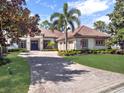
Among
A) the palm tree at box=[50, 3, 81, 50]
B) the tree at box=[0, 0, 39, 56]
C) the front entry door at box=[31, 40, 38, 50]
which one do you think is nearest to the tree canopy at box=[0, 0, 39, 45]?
the tree at box=[0, 0, 39, 56]

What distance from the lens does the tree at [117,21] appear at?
39.4m

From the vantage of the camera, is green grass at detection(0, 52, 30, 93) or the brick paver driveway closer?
green grass at detection(0, 52, 30, 93)

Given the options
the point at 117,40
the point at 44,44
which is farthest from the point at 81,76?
the point at 44,44

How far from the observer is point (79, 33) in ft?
149

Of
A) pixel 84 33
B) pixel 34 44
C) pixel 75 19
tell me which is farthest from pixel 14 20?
pixel 34 44

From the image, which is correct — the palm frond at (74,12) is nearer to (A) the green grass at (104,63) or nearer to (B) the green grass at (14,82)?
(A) the green grass at (104,63)

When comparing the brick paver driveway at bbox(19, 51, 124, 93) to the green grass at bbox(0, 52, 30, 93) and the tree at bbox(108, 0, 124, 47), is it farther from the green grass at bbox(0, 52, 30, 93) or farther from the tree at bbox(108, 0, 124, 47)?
the tree at bbox(108, 0, 124, 47)

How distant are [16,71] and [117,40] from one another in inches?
967

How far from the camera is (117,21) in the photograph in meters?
40.3

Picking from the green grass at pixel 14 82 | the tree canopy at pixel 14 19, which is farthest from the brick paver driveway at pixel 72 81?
the tree canopy at pixel 14 19

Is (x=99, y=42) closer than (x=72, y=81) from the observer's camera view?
No

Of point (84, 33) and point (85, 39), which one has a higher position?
point (84, 33)

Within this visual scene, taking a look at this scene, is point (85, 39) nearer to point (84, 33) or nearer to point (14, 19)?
point (84, 33)

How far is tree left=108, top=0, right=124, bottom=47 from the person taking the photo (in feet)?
129
